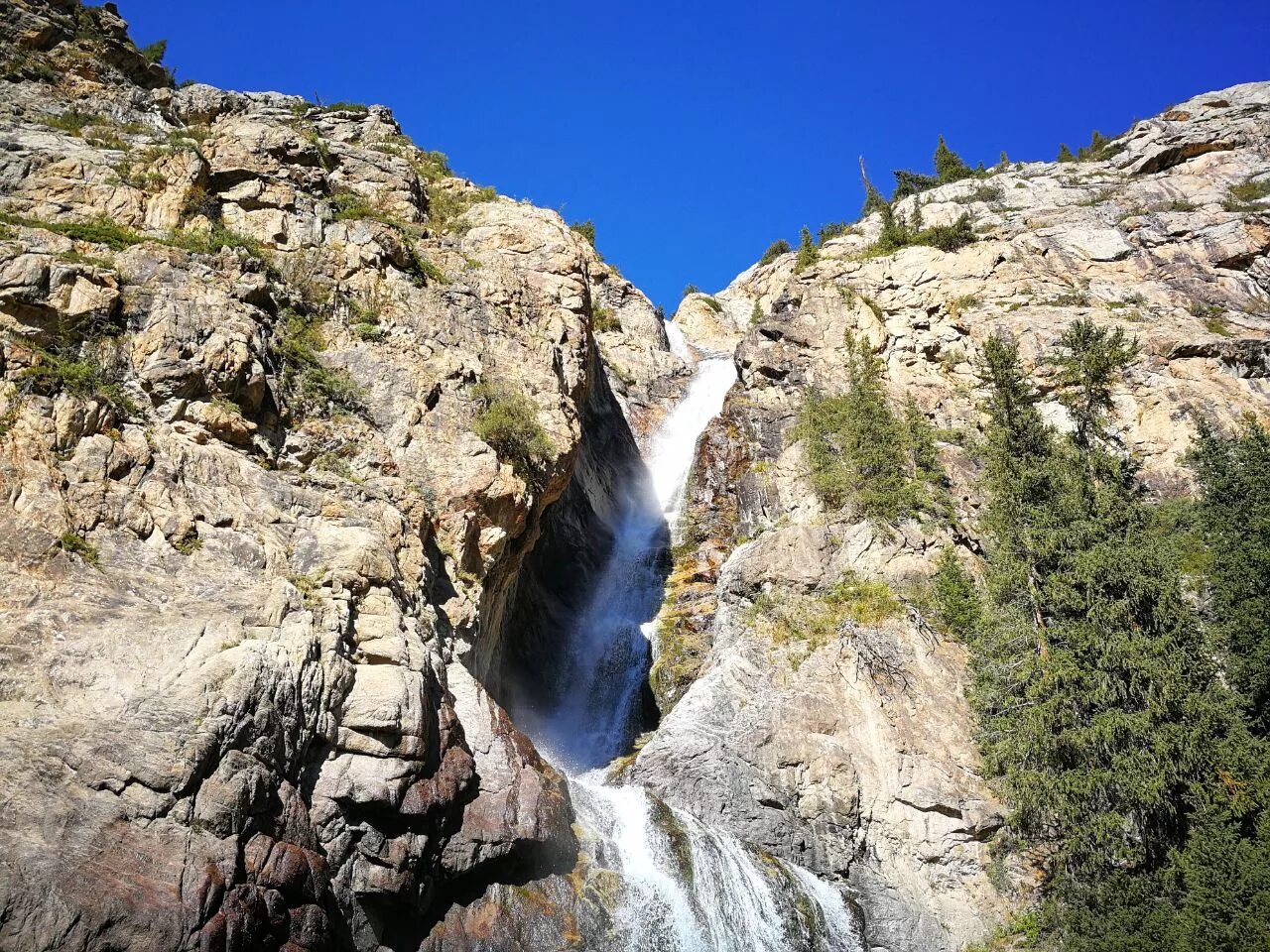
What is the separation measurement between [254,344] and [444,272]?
979cm

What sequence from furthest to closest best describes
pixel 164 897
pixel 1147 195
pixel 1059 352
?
pixel 1147 195
pixel 1059 352
pixel 164 897

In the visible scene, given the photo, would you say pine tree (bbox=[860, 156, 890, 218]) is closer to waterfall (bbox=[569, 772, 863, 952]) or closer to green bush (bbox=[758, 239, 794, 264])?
green bush (bbox=[758, 239, 794, 264])

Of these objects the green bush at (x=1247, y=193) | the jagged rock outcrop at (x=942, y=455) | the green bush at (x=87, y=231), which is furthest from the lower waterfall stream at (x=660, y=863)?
the green bush at (x=1247, y=193)

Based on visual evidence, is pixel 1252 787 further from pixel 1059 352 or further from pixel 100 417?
pixel 100 417

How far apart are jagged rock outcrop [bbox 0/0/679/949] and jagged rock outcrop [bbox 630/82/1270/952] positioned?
699 cm

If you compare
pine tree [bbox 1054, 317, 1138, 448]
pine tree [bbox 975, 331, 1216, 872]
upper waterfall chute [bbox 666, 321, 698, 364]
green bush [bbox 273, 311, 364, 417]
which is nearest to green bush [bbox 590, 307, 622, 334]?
upper waterfall chute [bbox 666, 321, 698, 364]

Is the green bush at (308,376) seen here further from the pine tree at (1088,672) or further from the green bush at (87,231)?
the pine tree at (1088,672)

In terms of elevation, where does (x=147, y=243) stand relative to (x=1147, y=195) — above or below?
below

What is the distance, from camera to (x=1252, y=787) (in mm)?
15852

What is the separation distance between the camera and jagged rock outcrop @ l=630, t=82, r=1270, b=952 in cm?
1912

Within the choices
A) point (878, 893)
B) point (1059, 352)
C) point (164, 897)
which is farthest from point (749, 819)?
point (1059, 352)

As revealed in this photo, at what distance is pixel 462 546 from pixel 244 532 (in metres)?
5.47

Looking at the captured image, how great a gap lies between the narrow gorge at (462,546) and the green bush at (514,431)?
160mm

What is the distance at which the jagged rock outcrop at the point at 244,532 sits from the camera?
9617 mm
